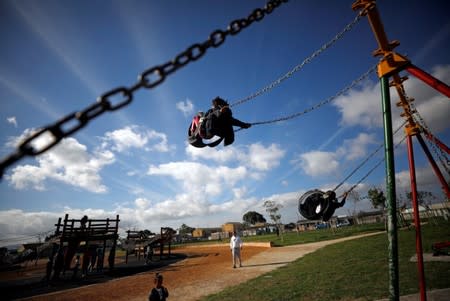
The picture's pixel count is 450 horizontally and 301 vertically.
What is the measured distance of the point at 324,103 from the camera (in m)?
5.22

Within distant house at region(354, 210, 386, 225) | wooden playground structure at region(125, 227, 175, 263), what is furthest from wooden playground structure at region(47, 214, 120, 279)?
distant house at region(354, 210, 386, 225)

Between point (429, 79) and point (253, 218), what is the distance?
14384 cm

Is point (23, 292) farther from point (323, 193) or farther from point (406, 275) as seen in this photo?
point (406, 275)

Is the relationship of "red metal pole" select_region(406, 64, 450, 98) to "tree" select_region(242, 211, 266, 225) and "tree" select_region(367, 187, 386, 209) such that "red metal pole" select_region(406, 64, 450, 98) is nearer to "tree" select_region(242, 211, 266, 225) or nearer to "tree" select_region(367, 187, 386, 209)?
"tree" select_region(367, 187, 386, 209)

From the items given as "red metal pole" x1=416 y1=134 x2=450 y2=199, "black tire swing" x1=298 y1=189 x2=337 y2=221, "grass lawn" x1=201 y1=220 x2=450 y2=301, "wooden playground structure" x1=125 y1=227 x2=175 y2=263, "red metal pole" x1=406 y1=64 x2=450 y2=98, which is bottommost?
"wooden playground structure" x1=125 y1=227 x2=175 y2=263

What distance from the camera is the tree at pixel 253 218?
138250 millimetres

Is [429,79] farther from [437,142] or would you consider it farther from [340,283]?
[340,283]

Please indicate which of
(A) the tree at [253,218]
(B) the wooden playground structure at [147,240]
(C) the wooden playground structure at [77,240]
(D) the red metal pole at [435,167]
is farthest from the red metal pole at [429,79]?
(A) the tree at [253,218]

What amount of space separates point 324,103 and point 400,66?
6.04 feet

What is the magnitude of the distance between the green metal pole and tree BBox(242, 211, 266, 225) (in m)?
141

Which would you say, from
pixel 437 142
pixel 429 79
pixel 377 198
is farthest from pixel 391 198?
pixel 377 198

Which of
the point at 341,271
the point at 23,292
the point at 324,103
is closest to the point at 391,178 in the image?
the point at 324,103

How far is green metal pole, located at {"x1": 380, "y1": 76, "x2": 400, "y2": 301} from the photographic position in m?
2.73

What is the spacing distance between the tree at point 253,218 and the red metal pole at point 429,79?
463 ft
